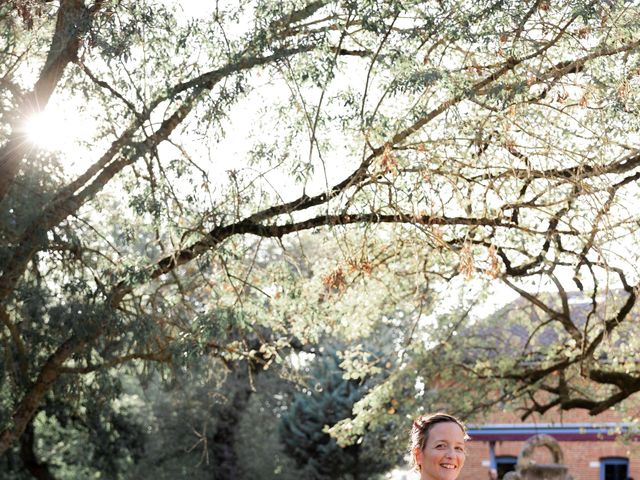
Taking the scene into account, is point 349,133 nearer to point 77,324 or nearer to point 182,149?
point 182,149

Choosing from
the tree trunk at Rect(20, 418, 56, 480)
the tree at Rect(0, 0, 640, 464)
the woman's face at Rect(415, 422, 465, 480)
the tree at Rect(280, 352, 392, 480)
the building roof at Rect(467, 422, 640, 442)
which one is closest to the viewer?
the woman's face at Rect(415, 422, 465, 480)

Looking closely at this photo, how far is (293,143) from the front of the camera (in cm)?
1316

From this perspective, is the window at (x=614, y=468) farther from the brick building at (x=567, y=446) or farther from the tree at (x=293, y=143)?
the tree at (x=293, y=143)

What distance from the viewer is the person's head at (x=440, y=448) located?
5.78 metres

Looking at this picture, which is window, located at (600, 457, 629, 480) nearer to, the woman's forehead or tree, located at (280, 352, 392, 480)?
tree, located at (280, 352, 392, 480)

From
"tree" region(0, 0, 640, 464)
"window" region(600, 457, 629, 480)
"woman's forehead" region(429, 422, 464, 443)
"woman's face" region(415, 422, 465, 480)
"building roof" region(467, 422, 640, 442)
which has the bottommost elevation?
"woman's face" region(415, 422, 465, 480)

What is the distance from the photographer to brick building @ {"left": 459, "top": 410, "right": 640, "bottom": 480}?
114 ft

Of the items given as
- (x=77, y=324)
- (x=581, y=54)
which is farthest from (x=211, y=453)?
(x=581, y=54)

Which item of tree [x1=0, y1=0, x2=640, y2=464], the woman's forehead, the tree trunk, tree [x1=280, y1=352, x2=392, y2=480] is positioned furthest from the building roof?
the woman's forehead

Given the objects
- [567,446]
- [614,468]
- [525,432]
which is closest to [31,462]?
[525,432]

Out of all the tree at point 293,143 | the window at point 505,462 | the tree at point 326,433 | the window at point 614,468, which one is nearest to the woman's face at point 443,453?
the tree at point 293,143

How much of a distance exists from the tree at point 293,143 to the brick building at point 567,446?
66.7 ft

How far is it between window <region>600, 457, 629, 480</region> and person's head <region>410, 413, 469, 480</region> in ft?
99.8

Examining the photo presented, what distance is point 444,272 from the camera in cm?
1792
